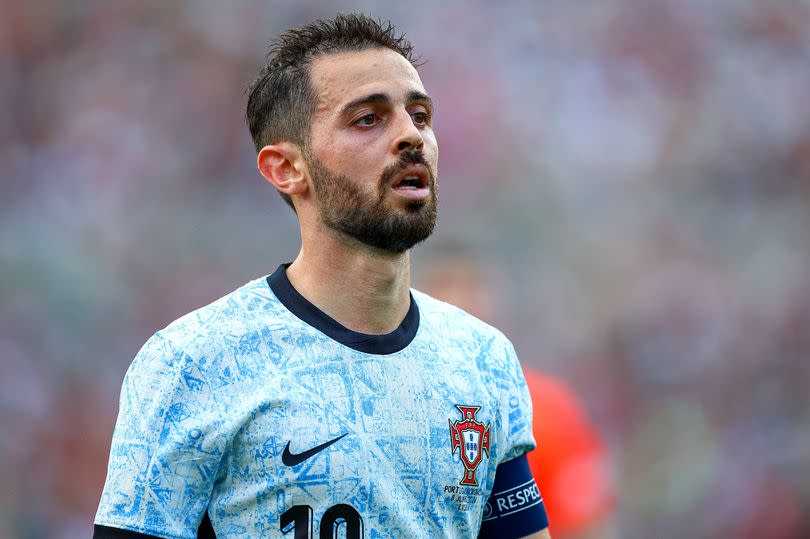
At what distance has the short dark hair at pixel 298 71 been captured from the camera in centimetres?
220

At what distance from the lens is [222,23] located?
21.5ft

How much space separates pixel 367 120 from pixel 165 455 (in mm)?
822

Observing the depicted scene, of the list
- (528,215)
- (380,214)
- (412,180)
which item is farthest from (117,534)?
(528,215)

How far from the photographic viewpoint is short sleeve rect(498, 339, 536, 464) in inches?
86.0

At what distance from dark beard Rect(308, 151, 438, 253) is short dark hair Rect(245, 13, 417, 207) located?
16cm

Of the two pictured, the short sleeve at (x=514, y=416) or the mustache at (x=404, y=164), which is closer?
the mustache at (x=404, y=164)

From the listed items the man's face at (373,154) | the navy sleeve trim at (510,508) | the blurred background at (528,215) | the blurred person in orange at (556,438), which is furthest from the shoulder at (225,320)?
the blurred background at (528,215)

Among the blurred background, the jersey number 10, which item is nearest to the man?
the jersey number 10

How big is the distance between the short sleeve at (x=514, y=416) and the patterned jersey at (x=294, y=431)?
27 mm

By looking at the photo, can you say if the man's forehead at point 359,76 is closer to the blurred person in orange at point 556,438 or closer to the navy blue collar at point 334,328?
the navy blue collar at point 334,328

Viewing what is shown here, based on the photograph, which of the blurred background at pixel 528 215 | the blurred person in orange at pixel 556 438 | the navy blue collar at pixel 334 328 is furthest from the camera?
the blurred background at pixel 528 215

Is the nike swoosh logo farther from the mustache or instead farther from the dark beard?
the mustache

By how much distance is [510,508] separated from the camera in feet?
7.26

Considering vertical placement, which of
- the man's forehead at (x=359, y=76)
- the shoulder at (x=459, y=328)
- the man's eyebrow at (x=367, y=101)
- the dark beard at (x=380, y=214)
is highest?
the man's forehead at (x=359, y=76)
